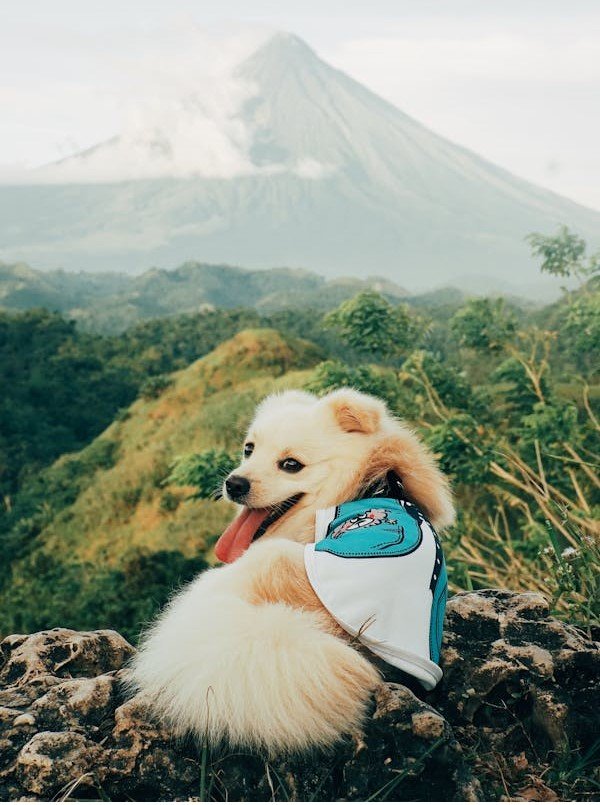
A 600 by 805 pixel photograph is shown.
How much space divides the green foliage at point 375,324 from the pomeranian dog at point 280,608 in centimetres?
505

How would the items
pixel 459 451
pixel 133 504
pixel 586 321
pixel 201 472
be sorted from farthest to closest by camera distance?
pixel 133 504 → pixel 586 321 → pixel 201 472 → pixel 459 451

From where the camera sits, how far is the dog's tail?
6.38ft

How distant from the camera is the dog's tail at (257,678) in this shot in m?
1.94

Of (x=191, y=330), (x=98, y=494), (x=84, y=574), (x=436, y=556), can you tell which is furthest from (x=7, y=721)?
(x=191, y=330)

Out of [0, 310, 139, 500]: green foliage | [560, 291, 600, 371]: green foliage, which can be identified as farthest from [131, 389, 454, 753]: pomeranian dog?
[0, 310, 139, 500]: green foliage

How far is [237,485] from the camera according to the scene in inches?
98.3

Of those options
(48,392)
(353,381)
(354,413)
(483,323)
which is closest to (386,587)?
(354,413)

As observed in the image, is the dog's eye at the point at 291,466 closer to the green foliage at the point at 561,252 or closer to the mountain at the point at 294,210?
the green foliage at the point at 561,252

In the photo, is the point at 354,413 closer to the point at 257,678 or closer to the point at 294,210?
the point at 257,678

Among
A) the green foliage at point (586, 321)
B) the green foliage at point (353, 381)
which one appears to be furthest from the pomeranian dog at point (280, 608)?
the green foliage at point (586, 321)

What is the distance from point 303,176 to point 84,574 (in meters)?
177

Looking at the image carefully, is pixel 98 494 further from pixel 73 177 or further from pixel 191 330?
pixel 73 177

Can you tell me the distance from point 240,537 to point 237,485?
0.21 m

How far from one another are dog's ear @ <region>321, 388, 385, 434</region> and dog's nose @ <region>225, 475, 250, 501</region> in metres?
0.38
